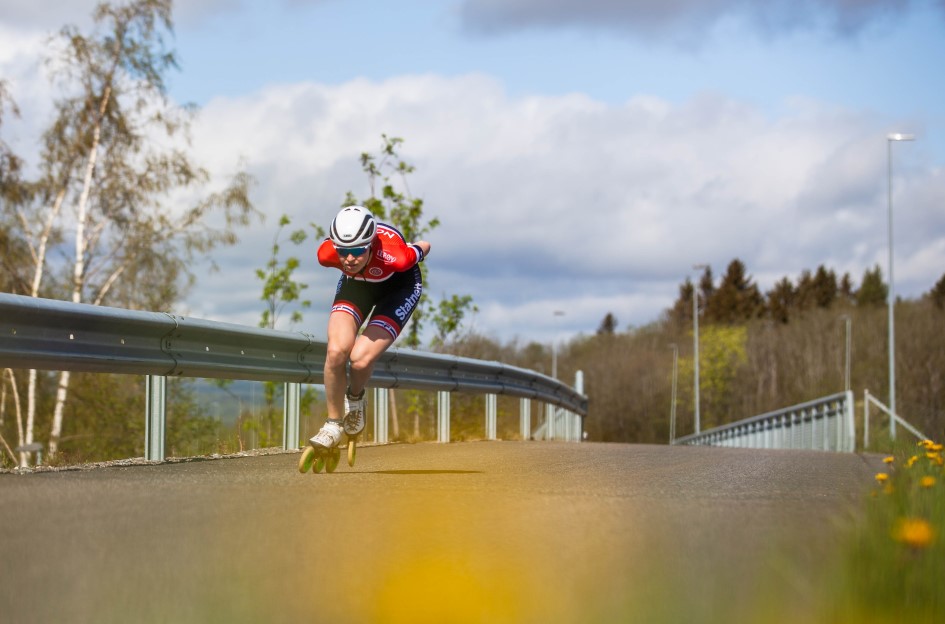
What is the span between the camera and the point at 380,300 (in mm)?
8945

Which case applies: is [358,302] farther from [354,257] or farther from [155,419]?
[155,419]

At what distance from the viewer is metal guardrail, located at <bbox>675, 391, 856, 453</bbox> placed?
21.6 meters

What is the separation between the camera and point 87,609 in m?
3.71

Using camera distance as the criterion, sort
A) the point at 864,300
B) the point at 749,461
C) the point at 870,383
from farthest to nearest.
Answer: the point at 864,300, the point at 870,383, the point at 749,461

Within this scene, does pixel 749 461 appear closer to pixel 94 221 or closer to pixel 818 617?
pixel 818 617

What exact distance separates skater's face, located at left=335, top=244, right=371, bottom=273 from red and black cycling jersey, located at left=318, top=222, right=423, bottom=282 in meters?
0.14

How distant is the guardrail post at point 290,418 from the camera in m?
11.4

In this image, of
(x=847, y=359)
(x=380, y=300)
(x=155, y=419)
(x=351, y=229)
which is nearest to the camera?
(x=351, y=229)

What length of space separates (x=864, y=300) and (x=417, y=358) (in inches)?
6335

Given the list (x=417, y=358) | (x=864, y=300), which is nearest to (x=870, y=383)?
(x=864, y=300)

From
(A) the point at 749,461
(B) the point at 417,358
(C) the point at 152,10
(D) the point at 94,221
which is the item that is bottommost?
(A) the point at 749,461

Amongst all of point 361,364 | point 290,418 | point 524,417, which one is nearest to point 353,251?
point 361,364

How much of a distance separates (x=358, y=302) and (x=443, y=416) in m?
5.99

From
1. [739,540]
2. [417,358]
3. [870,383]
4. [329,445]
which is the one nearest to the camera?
[739,540]
